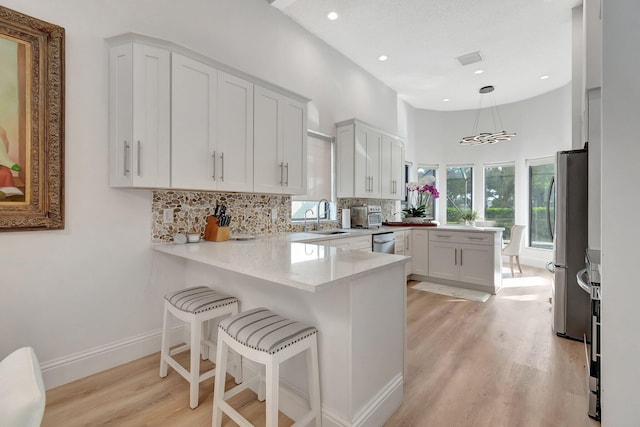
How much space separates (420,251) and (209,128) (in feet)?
12.1

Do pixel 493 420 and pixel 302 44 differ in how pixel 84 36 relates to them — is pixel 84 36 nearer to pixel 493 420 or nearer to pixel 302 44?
pixel 302 44

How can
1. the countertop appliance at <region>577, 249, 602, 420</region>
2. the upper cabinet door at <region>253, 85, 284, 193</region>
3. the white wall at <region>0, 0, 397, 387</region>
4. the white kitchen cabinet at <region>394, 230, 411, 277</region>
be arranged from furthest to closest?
1. the white kitchen cabinet at <region>394, 230, 411, 277</region>
2. the upper cabinet door at <region>253, 85, 284, 193</region>
3. the white wall at <region>0, 0, 397, 387</region>
4. the countertop appliance at <region>577, 249, 602, 420</region>

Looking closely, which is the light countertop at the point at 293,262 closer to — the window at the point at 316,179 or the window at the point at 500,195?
the window at the point at 316,179

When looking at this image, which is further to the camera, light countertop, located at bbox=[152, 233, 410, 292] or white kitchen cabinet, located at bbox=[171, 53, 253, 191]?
white kitchen cabinet, located at bbox=[171, 53, 253, 191]

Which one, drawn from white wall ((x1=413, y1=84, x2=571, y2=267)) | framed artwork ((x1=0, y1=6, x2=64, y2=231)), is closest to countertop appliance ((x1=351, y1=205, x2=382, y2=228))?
white wall ((x1=413, y1=84, x2=571, y2=267))

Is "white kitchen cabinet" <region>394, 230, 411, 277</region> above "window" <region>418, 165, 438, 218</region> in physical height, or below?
below

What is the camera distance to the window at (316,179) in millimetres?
3869

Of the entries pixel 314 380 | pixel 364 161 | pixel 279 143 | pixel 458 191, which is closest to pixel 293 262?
pixel 314 380

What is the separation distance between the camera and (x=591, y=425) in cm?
A: 163

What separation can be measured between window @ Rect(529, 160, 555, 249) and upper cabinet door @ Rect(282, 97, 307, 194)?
5.32 meters

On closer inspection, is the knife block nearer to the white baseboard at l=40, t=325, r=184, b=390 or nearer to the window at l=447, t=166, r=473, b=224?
the white baseboard at l=40, t=325, r=184, b=390

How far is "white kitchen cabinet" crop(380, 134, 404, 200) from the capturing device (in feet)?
15.6

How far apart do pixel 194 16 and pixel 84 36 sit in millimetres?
961

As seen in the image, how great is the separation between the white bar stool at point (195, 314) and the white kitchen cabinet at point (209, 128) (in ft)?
2.72
